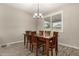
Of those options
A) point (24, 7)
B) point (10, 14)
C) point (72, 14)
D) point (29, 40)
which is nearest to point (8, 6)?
point (10, 14)

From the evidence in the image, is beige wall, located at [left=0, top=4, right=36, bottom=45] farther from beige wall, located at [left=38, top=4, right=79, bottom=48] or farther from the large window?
beige wall, located at [left=38, top=4, right=79, bottom=48]

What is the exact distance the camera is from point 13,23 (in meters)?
1.75

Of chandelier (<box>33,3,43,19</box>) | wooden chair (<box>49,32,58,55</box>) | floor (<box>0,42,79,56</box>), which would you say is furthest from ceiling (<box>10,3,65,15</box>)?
floor (<box>0,42,79,56</box>)

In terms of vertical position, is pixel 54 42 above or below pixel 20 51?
above

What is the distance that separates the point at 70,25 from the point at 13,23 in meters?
0.96

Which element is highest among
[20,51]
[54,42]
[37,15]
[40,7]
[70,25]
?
[40,7]

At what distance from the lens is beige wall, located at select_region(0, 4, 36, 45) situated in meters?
1.72

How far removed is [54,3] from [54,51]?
81 centimetres

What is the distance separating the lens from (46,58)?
176 centimetres

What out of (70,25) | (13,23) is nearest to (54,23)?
(70,25)

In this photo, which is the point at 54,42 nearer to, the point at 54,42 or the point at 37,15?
the point at 54,42

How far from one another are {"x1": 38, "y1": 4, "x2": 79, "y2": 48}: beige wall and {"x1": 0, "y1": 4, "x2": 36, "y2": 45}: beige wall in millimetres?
523

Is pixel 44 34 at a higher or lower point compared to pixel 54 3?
lower

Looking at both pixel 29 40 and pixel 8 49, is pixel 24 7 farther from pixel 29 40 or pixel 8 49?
pixel 8 49
